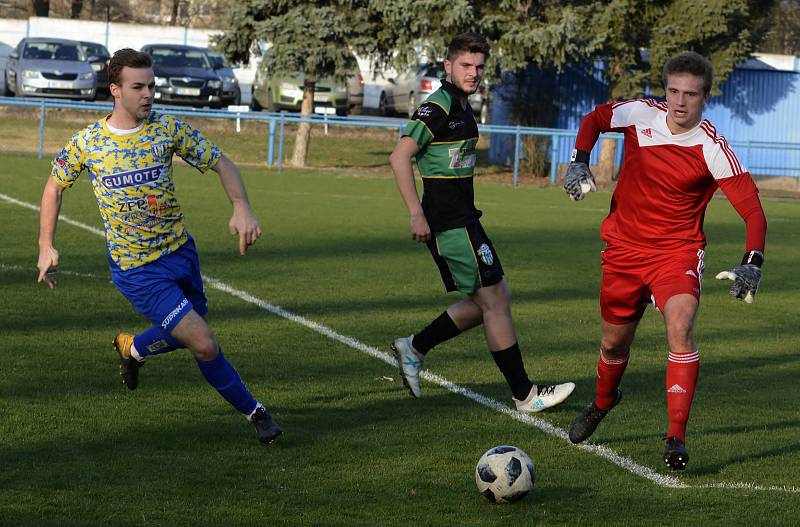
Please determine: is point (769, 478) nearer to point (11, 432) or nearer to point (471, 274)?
point (471, 274)

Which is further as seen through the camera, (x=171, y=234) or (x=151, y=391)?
(x=151, y=391)

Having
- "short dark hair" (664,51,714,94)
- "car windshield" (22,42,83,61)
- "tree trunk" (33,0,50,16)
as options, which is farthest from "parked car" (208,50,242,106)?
"short dark hair" (664,51,714,94)

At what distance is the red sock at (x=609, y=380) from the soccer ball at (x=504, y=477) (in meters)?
1.05

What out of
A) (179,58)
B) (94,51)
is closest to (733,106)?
(179,58)

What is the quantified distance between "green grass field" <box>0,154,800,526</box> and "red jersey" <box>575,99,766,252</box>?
110 centimetres

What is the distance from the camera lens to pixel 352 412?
734cm

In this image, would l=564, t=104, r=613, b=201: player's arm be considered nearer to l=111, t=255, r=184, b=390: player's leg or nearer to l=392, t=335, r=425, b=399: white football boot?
l=392, t=335, r=425, b=399: white football boot

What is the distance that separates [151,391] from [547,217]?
534 inches

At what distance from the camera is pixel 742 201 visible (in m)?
6.11

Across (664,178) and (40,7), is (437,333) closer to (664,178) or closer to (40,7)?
(664,178)

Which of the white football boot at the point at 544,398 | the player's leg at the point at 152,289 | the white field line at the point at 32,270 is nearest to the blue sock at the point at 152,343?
the player's leg at the point at 152,289

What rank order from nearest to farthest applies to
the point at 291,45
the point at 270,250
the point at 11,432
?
the point at 11,432
the point at 270,250
the point at 291,45

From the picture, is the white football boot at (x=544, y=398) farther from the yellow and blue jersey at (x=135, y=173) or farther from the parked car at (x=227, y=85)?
the parked car at (x=227, y=85)

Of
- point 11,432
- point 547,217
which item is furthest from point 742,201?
point 547,217
